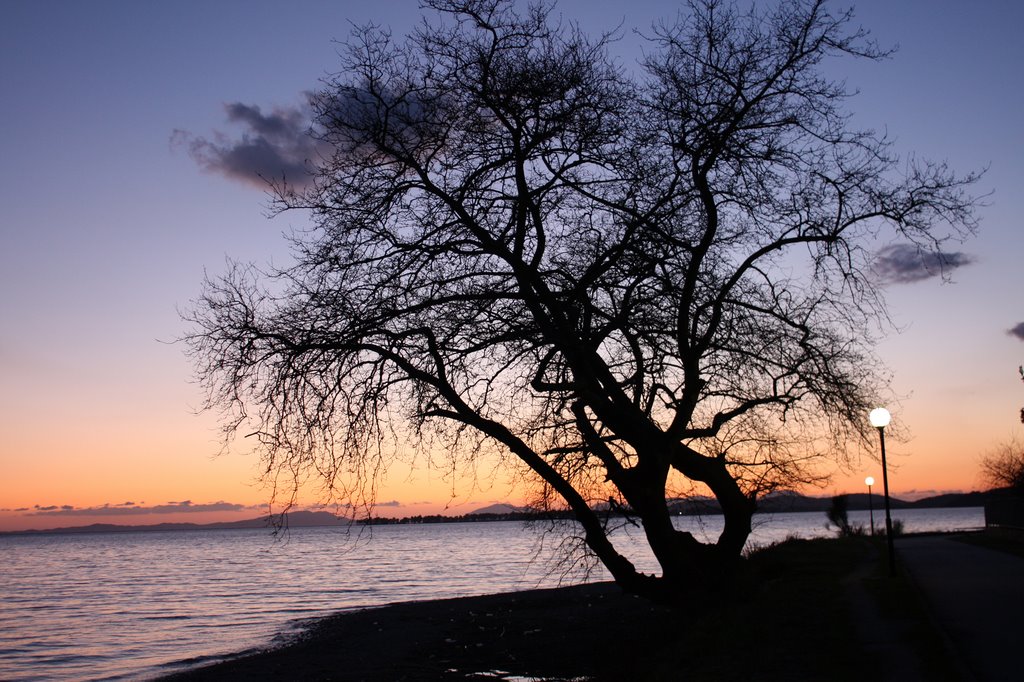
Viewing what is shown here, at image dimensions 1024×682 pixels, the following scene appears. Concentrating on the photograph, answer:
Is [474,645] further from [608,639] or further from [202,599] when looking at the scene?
[202,599]

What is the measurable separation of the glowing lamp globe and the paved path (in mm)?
3186

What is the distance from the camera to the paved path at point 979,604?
9527mm

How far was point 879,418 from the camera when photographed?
14.7 metres

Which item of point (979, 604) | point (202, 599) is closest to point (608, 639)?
point (979, 604)

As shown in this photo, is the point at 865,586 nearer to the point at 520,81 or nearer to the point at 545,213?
the point at 545,213

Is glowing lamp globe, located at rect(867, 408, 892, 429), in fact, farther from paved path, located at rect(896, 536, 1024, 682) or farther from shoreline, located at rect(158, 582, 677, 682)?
shoreline, located at rect(158, 582, 677, 682)

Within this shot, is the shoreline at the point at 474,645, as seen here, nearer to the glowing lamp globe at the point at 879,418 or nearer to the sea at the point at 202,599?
the sea at the point at 202,599

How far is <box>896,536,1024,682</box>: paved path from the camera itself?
9527mm

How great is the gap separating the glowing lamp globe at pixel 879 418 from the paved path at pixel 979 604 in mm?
3186

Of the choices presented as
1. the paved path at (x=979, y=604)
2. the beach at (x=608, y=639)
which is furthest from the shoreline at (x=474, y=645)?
the paved path at (x=979, y=604)

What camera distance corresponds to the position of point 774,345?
43.3 feet

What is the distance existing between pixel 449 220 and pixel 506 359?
7.60 ft

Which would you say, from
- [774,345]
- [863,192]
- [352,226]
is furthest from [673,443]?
[352,226]

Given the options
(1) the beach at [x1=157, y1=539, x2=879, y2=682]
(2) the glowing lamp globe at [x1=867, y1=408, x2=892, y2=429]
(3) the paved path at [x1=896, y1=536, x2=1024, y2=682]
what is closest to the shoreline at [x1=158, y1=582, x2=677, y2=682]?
(1) the beach at [x1=157, y1=539, x2=879, y2=682]
